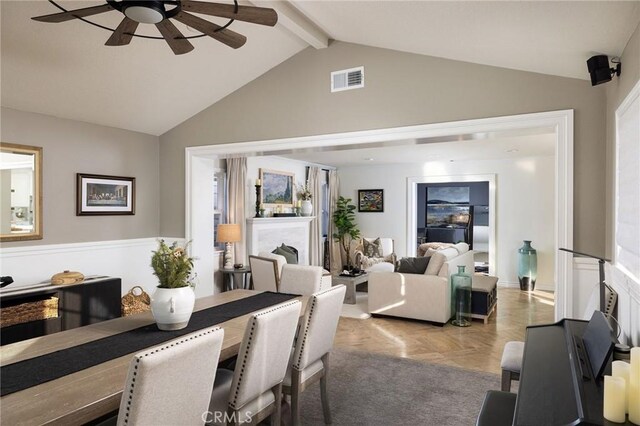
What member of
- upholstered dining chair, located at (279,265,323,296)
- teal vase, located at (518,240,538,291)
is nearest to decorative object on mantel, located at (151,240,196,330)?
upholstered dining chair, located at (279,265,323,296)

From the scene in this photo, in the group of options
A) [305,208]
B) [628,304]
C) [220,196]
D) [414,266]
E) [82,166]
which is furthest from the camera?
[305,208]

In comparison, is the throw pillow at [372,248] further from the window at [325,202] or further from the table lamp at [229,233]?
the table lamp at [229,233]

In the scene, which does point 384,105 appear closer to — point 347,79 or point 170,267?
point 347,79

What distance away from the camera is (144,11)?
1.86 m

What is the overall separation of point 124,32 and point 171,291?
1.43 meters

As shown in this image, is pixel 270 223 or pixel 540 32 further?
pixel 270 223

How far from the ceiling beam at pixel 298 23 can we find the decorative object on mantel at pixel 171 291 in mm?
2048

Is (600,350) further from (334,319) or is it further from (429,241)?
(429,241)

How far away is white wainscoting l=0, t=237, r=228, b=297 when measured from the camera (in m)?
3.73

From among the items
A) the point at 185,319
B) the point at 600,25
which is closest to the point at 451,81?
the point at 600,25

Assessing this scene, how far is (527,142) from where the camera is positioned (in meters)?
6.07

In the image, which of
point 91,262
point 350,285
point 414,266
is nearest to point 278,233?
point 350,285

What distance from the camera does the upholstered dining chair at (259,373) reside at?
187cm

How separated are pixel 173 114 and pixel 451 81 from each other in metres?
3.08
